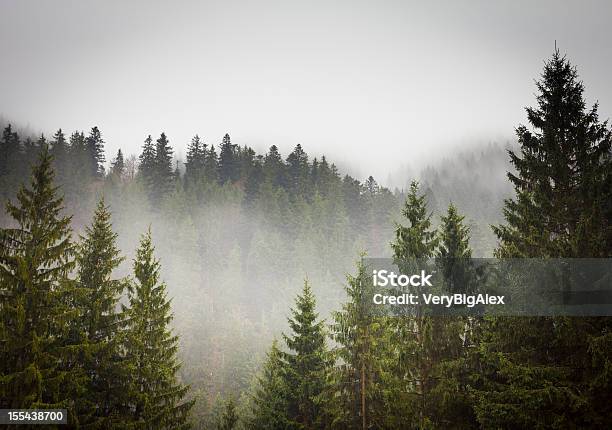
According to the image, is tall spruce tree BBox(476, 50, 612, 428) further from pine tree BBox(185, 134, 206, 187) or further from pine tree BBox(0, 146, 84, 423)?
pine tree BBox(185, 134, 206, 187)

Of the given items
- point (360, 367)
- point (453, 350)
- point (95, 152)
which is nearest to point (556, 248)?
point (453, 350)

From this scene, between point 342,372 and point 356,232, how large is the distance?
190 ft

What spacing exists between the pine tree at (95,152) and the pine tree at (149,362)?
7218 cm

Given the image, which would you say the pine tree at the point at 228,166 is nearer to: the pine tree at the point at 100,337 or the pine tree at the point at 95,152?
the pine tree at the point at 95,152

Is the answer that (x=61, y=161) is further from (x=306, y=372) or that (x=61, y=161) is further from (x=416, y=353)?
(x=416, y=353)

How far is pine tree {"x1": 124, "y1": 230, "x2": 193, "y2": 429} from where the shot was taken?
1680cm

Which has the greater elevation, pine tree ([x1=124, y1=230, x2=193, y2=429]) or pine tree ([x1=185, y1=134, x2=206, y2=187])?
pine tree ([x1=185, y1=134, x2=206, y2=187])

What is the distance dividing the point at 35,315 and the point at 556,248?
18.1m

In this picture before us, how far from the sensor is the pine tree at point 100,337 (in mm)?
15133

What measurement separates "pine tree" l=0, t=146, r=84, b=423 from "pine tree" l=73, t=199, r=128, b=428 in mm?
1002

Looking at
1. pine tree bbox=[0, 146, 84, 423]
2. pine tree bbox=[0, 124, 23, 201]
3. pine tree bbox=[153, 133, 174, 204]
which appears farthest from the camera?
pine tree bbox=[153, 133, 174, 204]

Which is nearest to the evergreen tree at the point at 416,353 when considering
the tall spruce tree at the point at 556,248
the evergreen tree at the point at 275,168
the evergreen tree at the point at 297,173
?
the tall spruce tree at the point at 556,248

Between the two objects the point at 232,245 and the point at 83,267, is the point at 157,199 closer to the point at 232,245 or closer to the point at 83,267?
the point at 232,245

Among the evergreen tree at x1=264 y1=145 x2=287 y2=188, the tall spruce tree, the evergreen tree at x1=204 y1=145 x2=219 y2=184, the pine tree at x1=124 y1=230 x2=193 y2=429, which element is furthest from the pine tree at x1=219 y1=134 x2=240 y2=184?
the tall spruce tree
